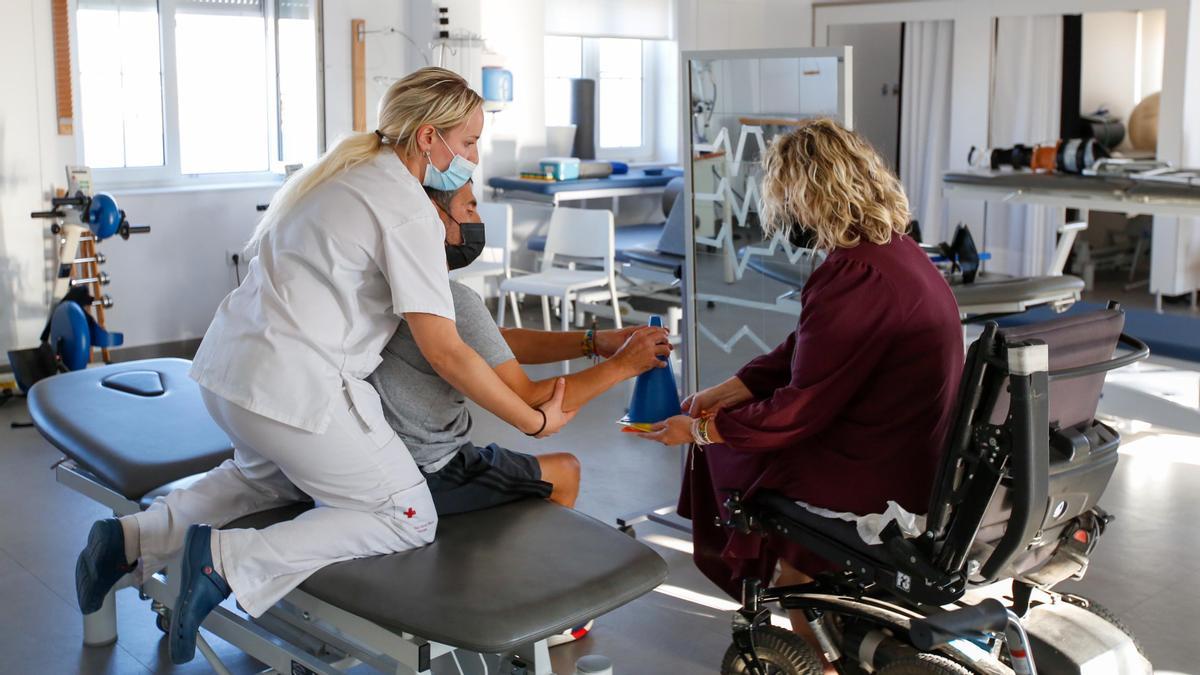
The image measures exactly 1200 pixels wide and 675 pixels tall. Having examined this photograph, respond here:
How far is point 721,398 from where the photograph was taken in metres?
2.67

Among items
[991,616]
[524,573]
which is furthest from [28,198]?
[991,616]

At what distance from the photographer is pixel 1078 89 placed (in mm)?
7961

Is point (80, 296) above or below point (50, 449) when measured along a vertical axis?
above

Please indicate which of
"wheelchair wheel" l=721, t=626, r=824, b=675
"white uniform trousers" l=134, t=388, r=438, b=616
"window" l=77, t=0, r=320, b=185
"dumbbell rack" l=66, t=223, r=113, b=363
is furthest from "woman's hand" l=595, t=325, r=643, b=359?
"window" l=77, t=0, r=320, b=185

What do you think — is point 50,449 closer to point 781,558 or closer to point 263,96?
point 263,96

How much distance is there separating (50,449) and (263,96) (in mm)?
2587

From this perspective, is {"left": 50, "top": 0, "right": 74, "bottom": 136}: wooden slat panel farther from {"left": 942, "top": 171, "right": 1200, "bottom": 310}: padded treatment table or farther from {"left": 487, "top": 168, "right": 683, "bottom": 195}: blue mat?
{"left": 942, "top": 171, "right": 1200, "bottom": 310}: padded treatment table

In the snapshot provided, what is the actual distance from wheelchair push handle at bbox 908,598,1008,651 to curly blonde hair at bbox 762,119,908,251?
69 centimetres

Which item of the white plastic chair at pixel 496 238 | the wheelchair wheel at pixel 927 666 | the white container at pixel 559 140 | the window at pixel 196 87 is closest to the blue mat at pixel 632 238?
the white plastic chair at pixel 496 238

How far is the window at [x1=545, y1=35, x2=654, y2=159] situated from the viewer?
26.2 feet

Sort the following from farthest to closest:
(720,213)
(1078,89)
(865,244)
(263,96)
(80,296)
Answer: (1078,89) → (263,96) → (80,296) → (720,213) → (865,244)

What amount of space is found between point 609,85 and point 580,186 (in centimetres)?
165

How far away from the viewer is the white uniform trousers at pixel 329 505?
7.47ft

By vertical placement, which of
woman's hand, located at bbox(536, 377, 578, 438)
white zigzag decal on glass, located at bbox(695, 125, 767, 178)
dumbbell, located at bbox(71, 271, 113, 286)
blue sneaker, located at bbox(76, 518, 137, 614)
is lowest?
blue sneaker, located at bbox(76, 518, 137, 614)
